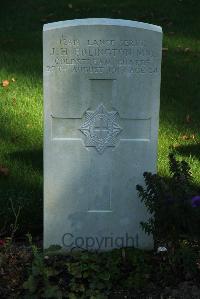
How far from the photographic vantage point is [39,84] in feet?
23.6

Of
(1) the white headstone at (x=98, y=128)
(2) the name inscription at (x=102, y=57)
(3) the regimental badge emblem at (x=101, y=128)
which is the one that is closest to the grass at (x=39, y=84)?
(1) the white headstone at (x=98, y=128)

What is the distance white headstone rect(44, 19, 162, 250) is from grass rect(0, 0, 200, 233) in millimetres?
558

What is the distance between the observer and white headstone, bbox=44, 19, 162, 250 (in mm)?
3740

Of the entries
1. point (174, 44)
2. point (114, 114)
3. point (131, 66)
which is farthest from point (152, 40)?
point (174, 44)

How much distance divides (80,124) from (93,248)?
0.75m

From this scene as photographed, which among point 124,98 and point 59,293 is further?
point 124,98

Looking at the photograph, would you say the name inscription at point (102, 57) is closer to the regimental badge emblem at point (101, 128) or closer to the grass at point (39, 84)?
the regimental badge emblem at point (101, 128)

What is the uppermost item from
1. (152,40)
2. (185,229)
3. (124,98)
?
(152,40)

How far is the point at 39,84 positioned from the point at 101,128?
3.40m

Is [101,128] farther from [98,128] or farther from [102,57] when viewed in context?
[102,57]

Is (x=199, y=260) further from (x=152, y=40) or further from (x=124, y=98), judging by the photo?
(x=152, y=40)

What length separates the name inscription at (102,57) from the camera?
3.73 m

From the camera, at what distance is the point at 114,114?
3.85 meters

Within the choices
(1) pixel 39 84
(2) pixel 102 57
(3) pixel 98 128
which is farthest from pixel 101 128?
(1) pixel 39 84
